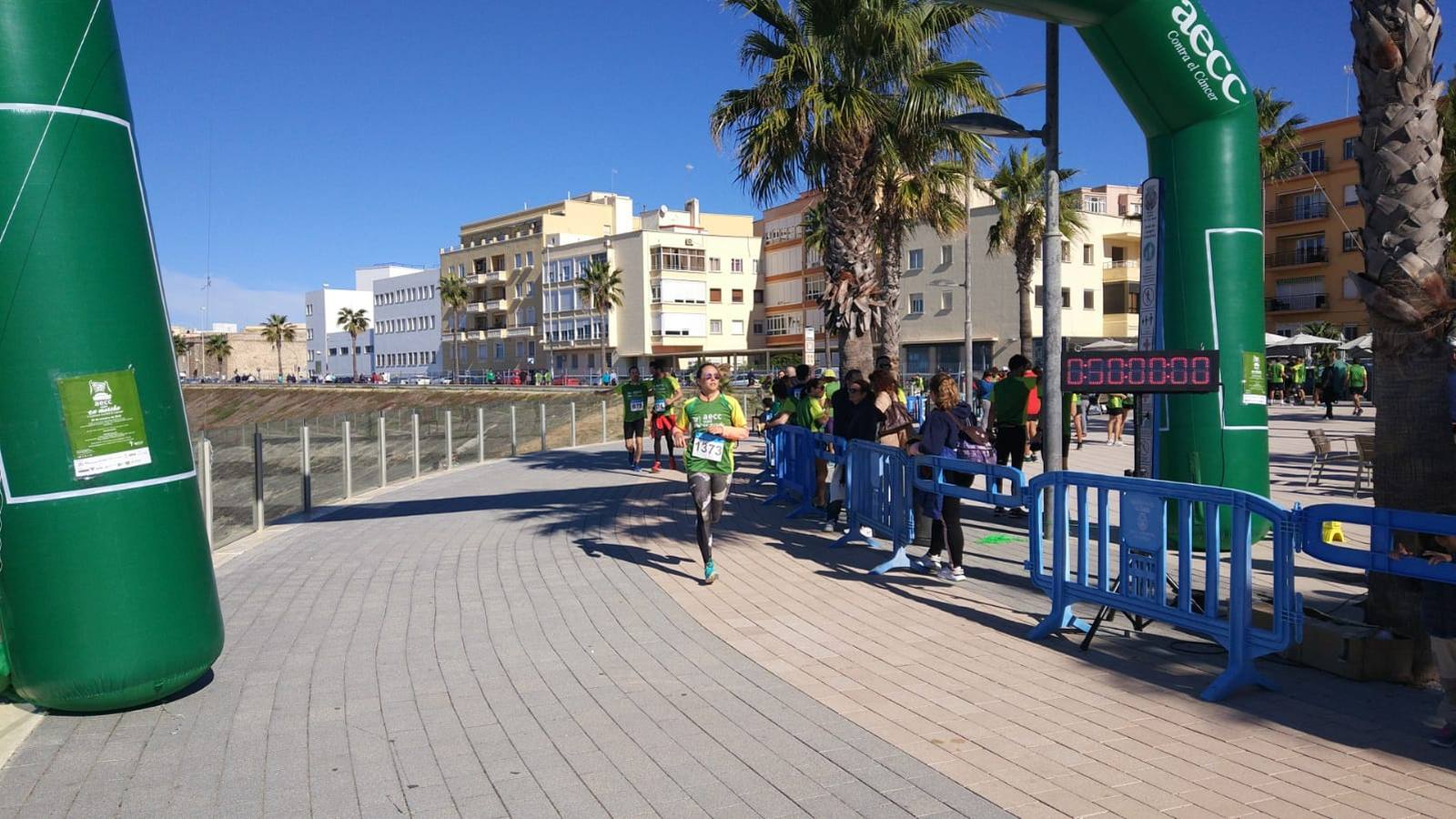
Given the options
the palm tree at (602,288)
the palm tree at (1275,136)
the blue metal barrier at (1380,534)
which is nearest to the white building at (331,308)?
the palm tree at (602,288)

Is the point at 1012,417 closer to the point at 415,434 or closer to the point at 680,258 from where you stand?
the point at 415,434

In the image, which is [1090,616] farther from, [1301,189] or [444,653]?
[1301,189]

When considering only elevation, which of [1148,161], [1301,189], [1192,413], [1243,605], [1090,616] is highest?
[1301,189]

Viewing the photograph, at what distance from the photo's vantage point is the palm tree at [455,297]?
92.1m

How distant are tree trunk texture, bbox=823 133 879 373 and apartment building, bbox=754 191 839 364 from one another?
5229 cm

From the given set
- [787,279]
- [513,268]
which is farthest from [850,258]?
[513,268]

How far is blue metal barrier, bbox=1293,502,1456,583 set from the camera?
4746 mm

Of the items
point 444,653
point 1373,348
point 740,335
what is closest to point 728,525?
point 444,653

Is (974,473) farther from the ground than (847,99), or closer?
closer

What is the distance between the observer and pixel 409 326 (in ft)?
346

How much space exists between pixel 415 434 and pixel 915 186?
12.1 meters

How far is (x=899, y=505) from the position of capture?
8.91 metres

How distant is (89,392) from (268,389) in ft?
275

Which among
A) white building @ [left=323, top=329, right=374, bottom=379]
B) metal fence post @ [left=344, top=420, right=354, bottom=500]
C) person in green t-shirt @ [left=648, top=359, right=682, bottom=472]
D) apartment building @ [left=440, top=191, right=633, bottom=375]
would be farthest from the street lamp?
white building @ [left=323, top=329, right=374, bottom=379]
